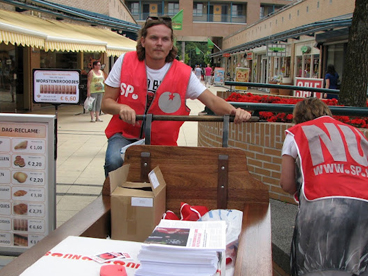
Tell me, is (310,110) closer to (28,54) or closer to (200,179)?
(200,179)

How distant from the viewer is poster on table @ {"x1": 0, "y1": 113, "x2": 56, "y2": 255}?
2.89m

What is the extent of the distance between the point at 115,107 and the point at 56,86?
985 mm

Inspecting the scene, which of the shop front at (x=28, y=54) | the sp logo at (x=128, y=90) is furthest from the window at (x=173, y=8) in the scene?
the sp logo at (x=128, y=90)

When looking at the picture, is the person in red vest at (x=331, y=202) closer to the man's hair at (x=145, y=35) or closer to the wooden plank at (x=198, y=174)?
the wooden plank at (x=198, y=174)

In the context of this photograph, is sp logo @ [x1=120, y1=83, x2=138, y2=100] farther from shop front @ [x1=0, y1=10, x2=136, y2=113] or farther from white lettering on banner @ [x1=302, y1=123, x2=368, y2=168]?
shop front @ [x1=0, y1=10, x2=136, y2=113]

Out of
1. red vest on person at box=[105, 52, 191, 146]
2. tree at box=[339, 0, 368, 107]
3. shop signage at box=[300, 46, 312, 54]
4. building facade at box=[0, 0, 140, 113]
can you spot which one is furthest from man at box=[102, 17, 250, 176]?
shop signage at box=[300, 46, 312, 54]

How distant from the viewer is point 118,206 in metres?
2.24

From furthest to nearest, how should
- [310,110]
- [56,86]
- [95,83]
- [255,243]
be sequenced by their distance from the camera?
1. [95,83]
2. [56,86]
3. [310,110]
4. [255,243]

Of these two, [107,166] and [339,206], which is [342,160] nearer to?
[339,206]

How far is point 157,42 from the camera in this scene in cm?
292

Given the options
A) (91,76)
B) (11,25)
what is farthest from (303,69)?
(11,25)

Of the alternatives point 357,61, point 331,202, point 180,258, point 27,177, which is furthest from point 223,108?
point 357,61

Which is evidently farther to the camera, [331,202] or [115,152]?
[115,152]

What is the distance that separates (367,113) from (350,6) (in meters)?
16.6
